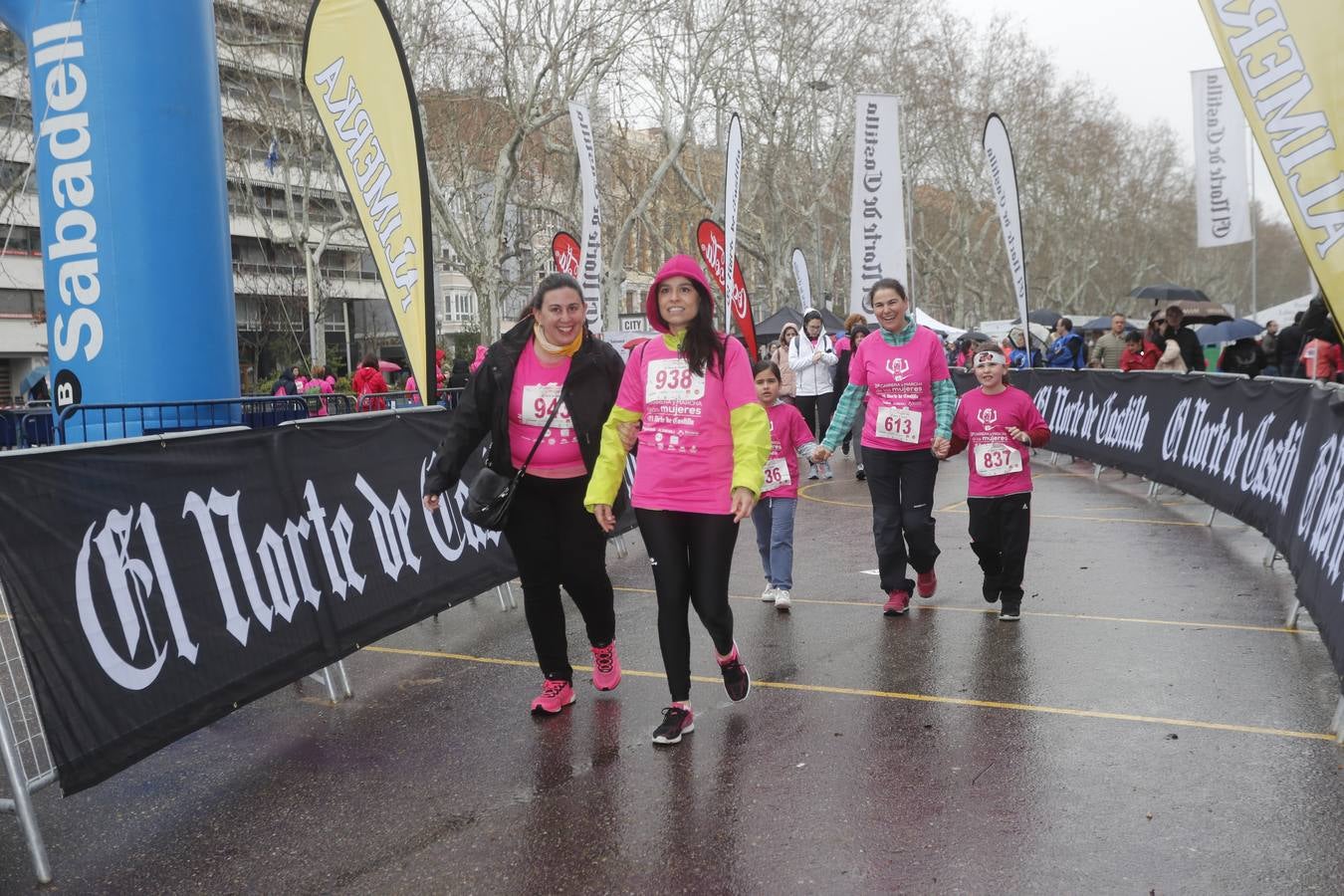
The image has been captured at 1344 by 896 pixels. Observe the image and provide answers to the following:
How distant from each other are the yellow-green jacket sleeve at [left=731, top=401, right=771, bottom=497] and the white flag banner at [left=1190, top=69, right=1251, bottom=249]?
2664 cm

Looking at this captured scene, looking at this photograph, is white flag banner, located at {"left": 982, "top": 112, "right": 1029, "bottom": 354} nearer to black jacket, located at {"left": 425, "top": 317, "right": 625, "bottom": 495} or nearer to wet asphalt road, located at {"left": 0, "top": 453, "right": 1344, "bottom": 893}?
wet asphalt road, located at {"left": 0, "top": 453, "right": 1344, "bottom": 893}

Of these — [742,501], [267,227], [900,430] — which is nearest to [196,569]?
[742,501]

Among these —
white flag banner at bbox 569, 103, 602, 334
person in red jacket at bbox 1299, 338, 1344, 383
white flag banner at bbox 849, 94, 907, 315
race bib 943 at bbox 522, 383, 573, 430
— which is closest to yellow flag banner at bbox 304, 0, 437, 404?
race bib 943 at bbox 522, 383, 573, 430

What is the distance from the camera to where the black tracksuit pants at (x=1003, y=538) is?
679 centimetres

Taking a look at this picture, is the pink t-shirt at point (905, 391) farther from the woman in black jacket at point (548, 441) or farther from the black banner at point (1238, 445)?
the woman in black jacket at point (548, 441)

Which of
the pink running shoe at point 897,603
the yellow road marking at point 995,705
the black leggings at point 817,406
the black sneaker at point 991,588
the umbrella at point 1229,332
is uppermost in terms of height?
the umbrella at point 1229,332

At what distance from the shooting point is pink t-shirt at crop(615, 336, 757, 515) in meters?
4.73

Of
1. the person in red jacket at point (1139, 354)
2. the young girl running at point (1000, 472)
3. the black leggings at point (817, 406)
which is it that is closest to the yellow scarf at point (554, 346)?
the young girl running at point (1000, 472)

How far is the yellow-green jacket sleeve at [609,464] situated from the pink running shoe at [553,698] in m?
0.92

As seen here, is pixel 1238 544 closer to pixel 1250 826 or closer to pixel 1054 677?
pixel 1054 677

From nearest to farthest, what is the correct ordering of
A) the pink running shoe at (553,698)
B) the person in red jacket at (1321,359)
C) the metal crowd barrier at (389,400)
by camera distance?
the pink running shoe at (553,698)
the metal crowd barrier at (389,400)
the person in red jacket at (1321,359)

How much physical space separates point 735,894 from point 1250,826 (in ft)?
5.64

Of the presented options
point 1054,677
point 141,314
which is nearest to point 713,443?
point 1054,677

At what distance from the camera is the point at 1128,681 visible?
5.45 metres
